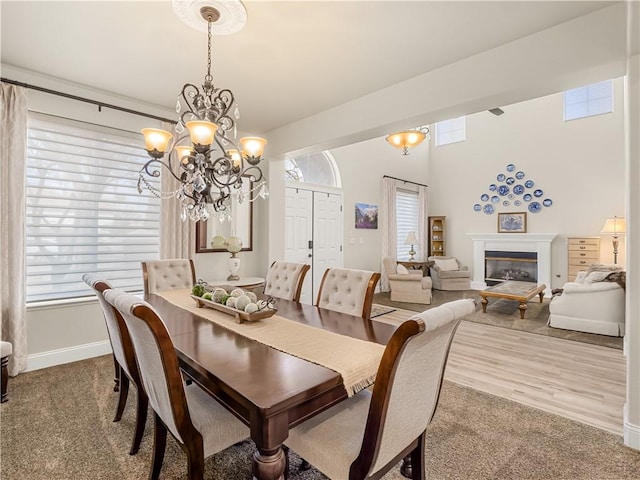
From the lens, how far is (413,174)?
8133 mm

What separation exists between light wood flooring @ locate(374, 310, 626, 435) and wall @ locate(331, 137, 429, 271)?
3.04 m

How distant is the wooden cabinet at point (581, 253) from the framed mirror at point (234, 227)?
20.4 feet

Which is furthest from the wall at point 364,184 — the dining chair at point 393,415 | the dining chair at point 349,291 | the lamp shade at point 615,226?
the dining chair at point 393,415

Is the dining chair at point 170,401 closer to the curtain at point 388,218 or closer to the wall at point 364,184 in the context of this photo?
the wall at point 364,184

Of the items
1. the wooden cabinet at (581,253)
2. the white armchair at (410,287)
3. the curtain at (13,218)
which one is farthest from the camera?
the wooden cabinet at (581,253)

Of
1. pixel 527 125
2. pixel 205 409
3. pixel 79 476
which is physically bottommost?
pixel 79 476

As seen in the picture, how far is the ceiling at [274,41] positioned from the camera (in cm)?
207

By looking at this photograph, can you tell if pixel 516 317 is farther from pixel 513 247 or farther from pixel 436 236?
pixel 436 236

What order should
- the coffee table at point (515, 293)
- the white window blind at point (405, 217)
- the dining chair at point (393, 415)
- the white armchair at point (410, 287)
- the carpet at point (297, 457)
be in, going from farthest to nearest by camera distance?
the white window blind at point (405, 217), the white armchair at point (410, 287), the coffee table at point (515, 293), the carpet at point (297, 457), the dining chair at point (393, 415)

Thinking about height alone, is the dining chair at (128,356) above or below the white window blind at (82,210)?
below

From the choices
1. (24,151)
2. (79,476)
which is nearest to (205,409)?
(79,476)

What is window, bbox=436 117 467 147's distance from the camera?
26.4 ft

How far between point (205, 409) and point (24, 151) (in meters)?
2.87

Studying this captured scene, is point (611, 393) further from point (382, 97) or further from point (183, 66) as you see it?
point (183, 66)
